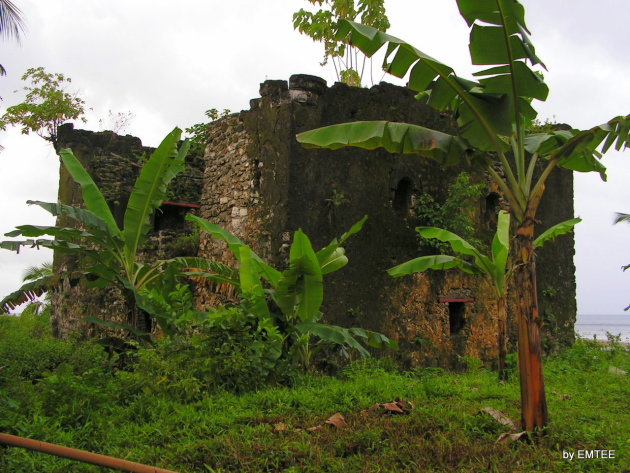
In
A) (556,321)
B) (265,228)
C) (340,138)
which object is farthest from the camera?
(556,321)

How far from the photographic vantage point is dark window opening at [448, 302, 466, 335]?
966cm

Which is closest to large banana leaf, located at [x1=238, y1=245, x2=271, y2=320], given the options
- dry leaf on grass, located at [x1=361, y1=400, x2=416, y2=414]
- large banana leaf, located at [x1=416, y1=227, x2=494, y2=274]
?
dry leaf on grass, located at [x1=361, y1=400, x2=416, y2=414]

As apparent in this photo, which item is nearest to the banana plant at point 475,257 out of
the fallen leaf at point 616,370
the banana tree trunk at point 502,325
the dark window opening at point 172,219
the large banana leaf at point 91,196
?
the banana tree trunk at point 502,325

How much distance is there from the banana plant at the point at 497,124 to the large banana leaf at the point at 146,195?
2.90 meters

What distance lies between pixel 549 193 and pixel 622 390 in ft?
15.7

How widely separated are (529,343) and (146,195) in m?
5.03

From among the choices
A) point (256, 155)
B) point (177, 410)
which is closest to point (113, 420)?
point (177, 410)

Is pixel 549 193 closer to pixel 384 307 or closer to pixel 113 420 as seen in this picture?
pixel 384 307

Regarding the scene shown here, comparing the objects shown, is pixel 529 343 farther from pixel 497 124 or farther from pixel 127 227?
pixel 127 227

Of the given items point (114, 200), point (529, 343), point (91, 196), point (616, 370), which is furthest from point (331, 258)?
point (616, 370)

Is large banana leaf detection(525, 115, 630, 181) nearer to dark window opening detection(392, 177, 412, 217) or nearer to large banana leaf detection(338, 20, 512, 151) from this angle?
large banana leaf detection(338, 20, 512, 151)

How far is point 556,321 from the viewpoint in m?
11.2

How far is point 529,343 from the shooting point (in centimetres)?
489

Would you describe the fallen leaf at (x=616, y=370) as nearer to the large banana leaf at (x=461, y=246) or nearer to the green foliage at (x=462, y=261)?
the green foliage at (x=462, y=261)
